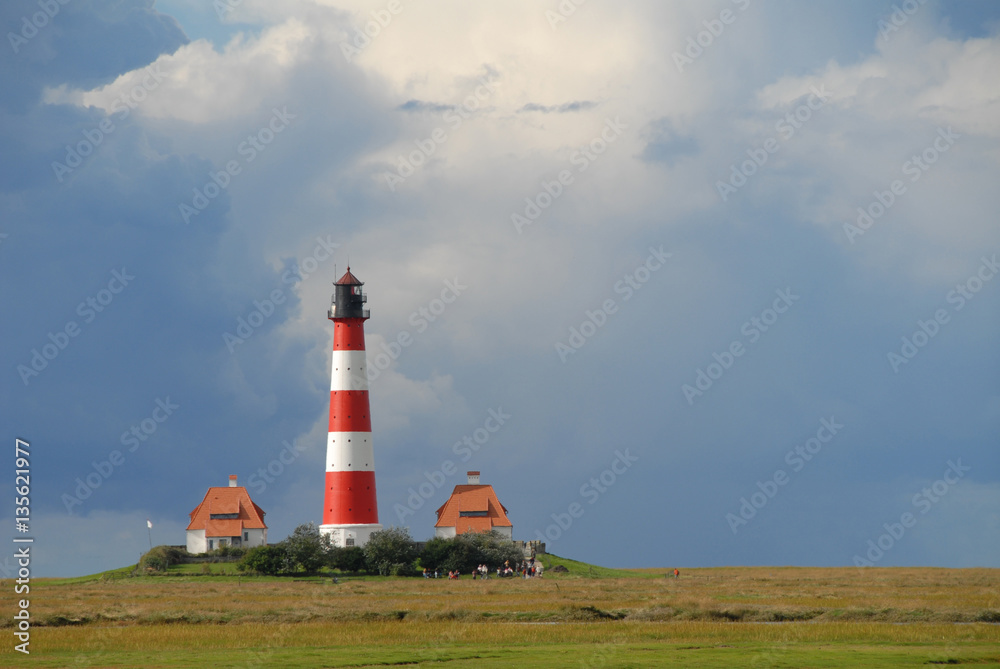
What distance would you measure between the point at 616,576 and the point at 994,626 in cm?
4561

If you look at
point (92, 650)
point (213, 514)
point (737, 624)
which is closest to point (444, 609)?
point (737, 624)

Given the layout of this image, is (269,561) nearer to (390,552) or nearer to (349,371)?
(390,552)

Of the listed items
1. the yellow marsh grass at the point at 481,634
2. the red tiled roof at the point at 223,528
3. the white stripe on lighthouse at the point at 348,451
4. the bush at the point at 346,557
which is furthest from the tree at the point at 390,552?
the yellow marsh grass at the point at 481,634

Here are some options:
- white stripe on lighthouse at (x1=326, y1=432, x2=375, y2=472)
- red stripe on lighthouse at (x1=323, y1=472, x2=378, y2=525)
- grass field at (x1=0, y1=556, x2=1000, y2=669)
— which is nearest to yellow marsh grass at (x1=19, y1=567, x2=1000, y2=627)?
grass field at (x1=0, y1=556, x2=1000, y2=669)

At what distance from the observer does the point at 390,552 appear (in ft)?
276

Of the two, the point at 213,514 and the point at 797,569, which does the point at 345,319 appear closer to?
the point at 213,514

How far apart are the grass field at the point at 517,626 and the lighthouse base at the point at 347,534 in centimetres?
1119

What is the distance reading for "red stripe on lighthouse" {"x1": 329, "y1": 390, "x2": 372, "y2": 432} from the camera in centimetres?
8356

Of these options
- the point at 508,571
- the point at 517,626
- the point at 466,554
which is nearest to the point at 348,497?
the point at 466,554

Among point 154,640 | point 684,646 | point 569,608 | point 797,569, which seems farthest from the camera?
point 797,569

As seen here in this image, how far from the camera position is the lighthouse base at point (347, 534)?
84.8m

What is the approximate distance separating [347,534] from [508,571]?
40.1ft

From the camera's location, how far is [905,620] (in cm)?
4859

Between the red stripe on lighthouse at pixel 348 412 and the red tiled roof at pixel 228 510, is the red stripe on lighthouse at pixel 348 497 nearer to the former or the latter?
the red stripe on lighthouse at pixel 348 412
